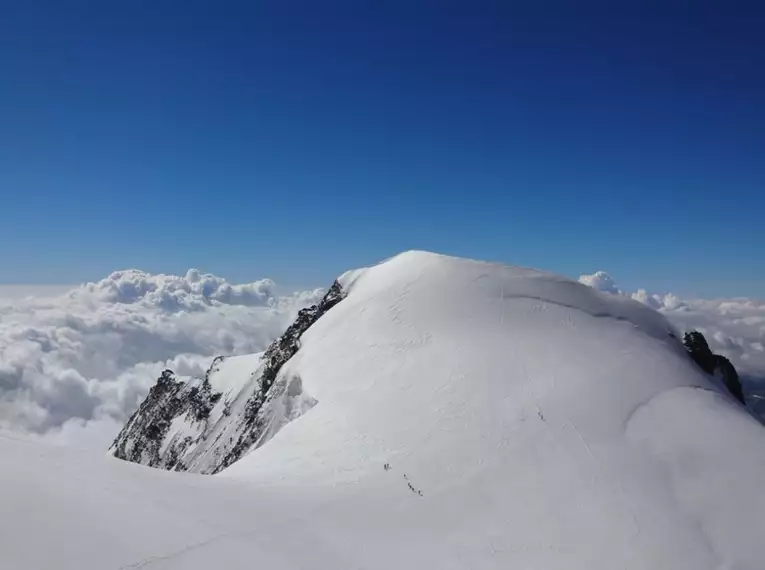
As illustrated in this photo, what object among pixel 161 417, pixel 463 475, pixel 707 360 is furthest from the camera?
pixel 161 417

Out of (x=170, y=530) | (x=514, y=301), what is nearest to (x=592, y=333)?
(x=514, y=301)

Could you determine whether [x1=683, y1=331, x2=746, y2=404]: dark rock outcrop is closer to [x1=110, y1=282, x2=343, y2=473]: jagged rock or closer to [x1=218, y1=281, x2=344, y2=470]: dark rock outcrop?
[x1=110, y1=282, x2=343, y2=473]: jagged rock

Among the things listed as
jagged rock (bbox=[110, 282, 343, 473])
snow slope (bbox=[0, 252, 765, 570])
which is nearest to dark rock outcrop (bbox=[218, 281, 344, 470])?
jagged rock (bbox=[110, 282, 343, 473])

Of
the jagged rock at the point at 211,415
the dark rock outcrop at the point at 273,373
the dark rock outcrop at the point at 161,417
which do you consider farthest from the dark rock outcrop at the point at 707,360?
the dark rock outcrop at the point at 161,417

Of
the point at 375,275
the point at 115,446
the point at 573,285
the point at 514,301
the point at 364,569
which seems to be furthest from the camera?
the point at 115,446

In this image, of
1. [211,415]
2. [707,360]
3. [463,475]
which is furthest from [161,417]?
[707,360]

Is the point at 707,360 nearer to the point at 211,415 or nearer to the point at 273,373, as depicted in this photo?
the point at 273,373

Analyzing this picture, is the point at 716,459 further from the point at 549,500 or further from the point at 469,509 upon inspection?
the point at 469,509
